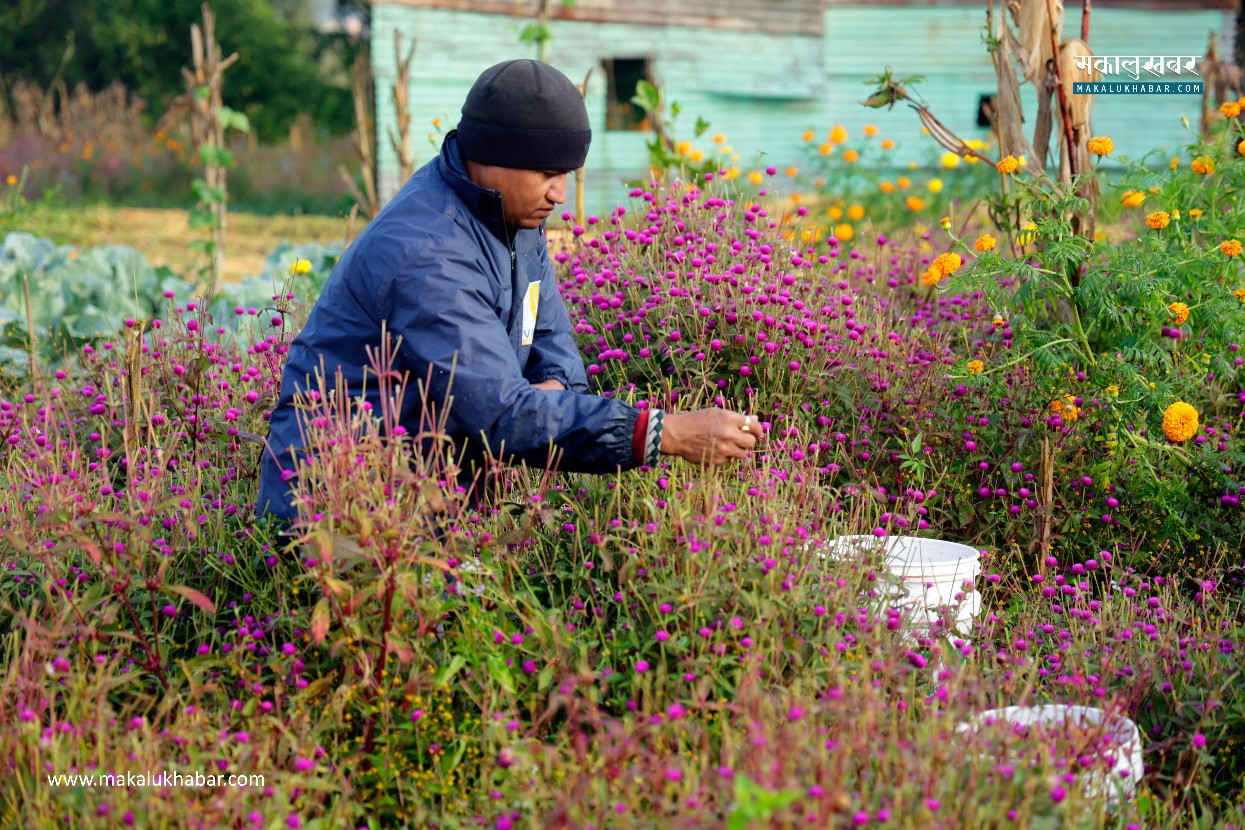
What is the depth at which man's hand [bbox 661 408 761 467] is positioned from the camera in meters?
2.79

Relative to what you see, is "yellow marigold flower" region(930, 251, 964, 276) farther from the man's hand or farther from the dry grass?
the dry grass

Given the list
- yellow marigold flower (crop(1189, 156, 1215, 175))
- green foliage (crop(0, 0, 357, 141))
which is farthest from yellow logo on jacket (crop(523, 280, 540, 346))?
green foliage (crop(0, 0, 357, 141))

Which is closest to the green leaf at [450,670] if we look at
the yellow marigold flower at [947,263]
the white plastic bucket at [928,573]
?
the white plastic bucket at [928,573]

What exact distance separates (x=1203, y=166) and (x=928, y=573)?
2051 mm

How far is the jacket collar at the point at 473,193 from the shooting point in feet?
9.89

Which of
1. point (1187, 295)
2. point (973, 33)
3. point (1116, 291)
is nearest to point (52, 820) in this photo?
point (1116, 291)

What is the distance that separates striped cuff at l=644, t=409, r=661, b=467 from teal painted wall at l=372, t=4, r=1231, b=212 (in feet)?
44.8

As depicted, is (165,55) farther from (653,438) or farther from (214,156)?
(653,438)

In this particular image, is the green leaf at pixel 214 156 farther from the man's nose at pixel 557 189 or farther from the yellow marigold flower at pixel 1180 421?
the yellow marigold flower at pixel 1180 421

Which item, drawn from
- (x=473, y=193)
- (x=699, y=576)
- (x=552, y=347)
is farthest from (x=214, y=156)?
(x=699, y=576)

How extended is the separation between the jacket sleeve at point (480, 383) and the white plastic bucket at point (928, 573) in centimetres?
66

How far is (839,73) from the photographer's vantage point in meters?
17.4

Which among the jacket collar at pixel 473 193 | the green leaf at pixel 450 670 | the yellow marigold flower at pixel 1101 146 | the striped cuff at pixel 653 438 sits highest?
the yellow marigold flower at pixel 1101 146

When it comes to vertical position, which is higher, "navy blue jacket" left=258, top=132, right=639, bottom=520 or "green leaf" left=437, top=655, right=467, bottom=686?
"navy blue jacket" left=258, top=132, right=639, bottom=520
